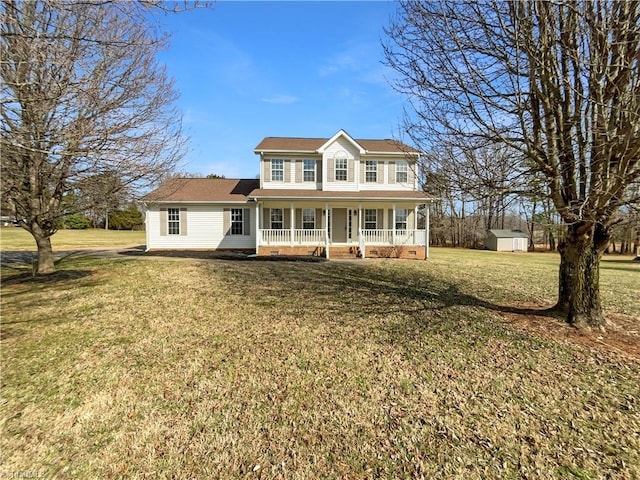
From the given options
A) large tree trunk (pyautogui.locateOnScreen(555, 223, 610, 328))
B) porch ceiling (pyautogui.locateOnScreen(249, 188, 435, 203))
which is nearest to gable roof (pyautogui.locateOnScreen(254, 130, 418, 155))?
porch ceiling (pyautogui.locateOnScreen(249, 188, 435, 203))

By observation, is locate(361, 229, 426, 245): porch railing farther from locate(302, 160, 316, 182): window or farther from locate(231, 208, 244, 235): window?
locate(231, 208, 244, 235): window

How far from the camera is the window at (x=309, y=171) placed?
→ 18.6 metres

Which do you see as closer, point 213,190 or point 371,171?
point 371,171

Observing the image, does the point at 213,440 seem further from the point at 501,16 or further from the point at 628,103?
the point at 501,16

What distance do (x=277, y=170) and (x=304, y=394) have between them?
52.5ft

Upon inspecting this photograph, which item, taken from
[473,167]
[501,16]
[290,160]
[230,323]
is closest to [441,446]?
[230,323]

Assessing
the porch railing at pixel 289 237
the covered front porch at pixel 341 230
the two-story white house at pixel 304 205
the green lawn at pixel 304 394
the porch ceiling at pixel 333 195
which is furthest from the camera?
the two-story white house at pixel 304 205

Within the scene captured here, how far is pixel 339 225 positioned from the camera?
18.9m

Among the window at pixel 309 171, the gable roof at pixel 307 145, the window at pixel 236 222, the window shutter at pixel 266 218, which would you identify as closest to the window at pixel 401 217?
the gable roof at pixel 307 145

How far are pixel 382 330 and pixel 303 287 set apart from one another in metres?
3.51

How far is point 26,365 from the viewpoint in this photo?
4.51 metres

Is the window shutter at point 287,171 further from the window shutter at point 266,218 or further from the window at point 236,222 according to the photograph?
the window at point 236,222

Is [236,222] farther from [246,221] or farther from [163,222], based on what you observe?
[163,222]

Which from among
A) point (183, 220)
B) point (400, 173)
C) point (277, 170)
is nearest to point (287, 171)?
point (277, 170)
